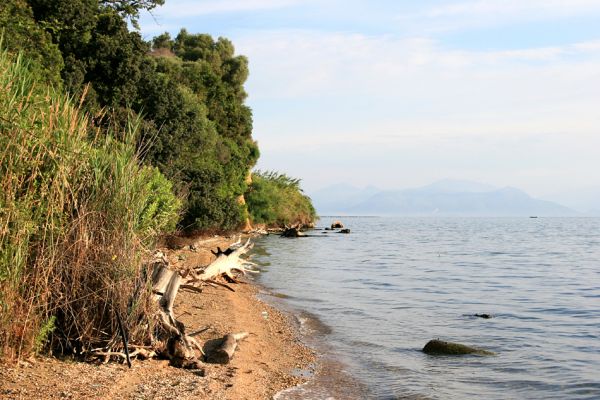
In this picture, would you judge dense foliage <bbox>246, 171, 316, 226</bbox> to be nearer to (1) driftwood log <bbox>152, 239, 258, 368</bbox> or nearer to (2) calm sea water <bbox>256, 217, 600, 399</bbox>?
(2) calm sea water <bbox>256, 217, 600, 399</bbox>

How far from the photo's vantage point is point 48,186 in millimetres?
8484

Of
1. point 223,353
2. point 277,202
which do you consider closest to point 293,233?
point 277,202

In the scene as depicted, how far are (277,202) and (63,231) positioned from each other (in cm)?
6052

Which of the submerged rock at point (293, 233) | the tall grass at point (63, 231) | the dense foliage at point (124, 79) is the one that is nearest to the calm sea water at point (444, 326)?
the tall grass at point (63, 231)

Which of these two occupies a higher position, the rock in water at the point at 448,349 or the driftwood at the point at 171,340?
the driftwood at the point at 171,340

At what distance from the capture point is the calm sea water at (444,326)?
10797mm

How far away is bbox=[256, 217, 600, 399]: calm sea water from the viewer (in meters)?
10.8

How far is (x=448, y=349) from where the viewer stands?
12984 mm

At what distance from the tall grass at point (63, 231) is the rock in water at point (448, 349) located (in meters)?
6.20

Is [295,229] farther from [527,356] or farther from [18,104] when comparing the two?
[18,104]

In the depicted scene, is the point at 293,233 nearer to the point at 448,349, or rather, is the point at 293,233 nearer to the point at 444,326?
the point at 444,326

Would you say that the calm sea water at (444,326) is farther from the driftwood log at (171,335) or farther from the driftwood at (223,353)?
the driftwood log at (171,335)

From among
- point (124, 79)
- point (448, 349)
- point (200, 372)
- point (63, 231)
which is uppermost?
point (124, 79)

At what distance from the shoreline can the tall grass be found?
18.4 inches
